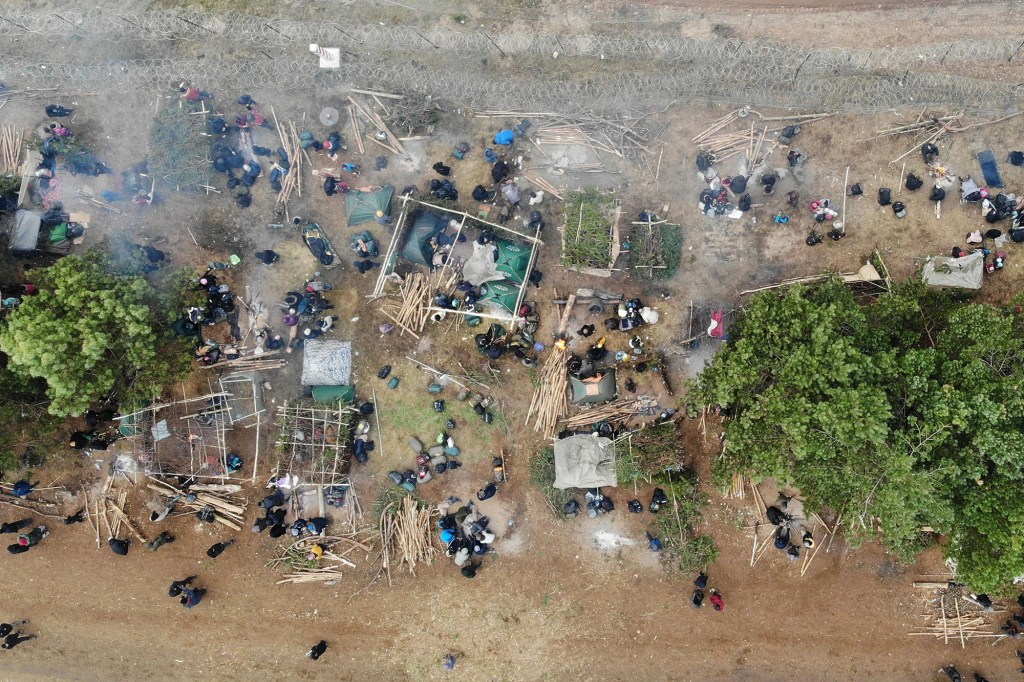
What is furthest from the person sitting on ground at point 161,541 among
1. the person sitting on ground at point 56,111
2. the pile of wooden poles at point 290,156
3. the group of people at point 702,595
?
the group of people at point 702,595

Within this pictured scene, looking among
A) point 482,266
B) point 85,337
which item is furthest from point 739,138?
point 85,337

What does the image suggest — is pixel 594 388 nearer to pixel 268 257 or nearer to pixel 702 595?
pixel 702 595

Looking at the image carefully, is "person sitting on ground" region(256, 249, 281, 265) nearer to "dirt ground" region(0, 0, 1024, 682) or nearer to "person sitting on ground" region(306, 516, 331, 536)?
"dirt ground" region(0, 0, 1024, 682)

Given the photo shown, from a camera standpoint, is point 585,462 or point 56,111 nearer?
point 585,462

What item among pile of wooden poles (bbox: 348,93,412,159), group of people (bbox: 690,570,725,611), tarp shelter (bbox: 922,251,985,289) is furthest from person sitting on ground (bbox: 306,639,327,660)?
tarp shelter (bbox: 922,251,985,289)

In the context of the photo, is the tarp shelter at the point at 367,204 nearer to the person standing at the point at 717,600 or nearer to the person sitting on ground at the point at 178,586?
the person sitting on ground at the point at 178,586
